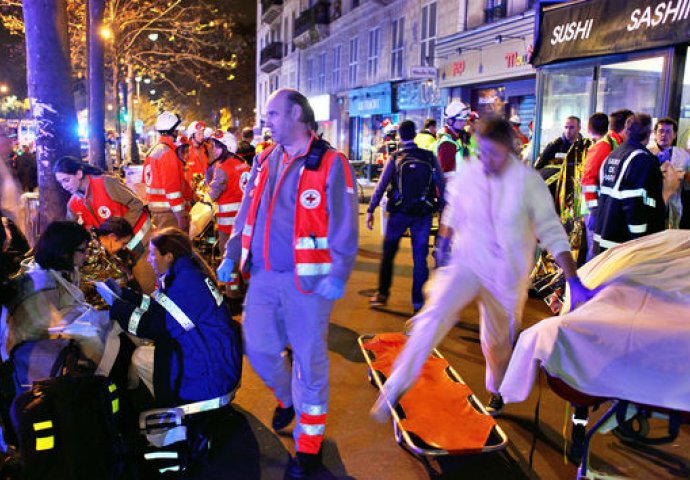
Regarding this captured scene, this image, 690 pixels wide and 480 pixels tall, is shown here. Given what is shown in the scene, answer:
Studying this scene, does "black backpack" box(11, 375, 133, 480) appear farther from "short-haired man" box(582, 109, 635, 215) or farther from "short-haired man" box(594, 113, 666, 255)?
"short-haired man" box(582, 109, 635, 215)

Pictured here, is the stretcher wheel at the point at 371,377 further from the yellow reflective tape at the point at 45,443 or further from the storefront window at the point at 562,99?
the storefront window at the point at 562,99

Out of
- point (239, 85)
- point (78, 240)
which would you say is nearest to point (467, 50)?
point (78, 240)

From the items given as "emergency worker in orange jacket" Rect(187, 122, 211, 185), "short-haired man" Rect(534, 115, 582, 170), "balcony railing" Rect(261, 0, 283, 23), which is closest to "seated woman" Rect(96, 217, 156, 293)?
"short-haired man" Rect(534, 115, 582, 170)

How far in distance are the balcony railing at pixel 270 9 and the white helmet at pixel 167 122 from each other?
3928 centimetres

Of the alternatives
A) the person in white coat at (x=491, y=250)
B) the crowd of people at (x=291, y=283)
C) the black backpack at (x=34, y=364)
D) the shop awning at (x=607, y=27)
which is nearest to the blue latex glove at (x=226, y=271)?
the crowd of people at (x=291, y=283)

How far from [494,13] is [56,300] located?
15.7 meters

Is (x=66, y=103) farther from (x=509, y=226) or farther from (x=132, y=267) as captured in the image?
(x=509, y=226)

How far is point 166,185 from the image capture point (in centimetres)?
659

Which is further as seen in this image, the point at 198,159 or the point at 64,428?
the point at 198,159

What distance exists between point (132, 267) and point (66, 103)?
82.8 inches

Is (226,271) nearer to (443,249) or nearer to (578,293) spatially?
(443,249)

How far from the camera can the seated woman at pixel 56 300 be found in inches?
132

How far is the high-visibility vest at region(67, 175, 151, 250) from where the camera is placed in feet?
16.8

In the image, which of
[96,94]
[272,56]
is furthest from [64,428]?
[272,56]
